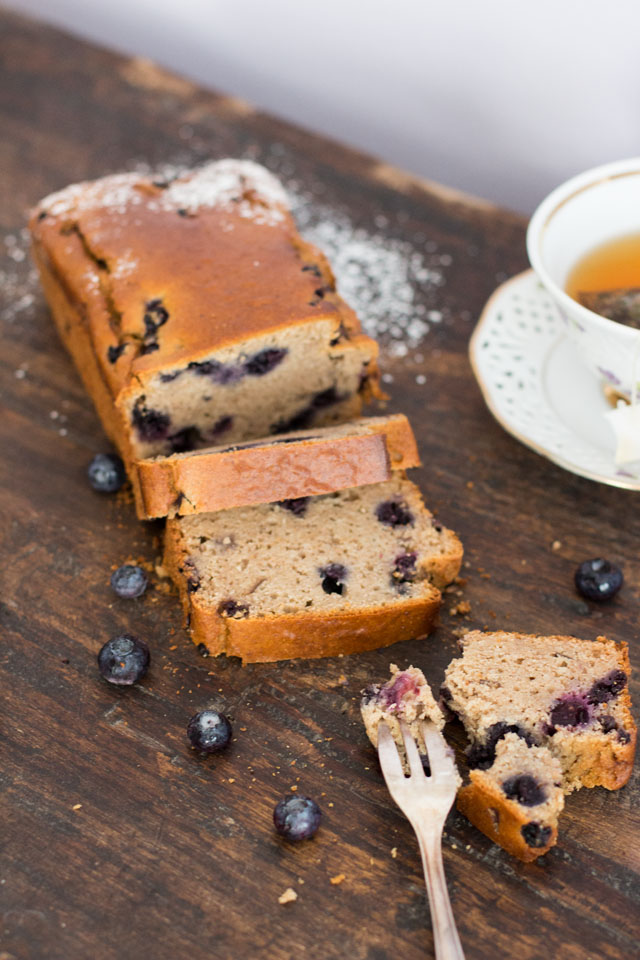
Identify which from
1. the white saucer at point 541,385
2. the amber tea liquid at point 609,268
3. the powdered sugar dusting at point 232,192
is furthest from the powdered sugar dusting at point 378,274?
the amber tea liquid at point 609,268

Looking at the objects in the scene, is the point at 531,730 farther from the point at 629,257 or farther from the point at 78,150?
the point at 78,150

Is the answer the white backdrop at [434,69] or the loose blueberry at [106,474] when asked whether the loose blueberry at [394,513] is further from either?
the white backdrop at [434,69]

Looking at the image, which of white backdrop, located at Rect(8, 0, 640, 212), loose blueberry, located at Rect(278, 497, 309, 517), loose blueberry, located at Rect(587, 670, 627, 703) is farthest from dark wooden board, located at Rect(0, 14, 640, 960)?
white backdrop, located at Rect(8, 0, 640, 212)

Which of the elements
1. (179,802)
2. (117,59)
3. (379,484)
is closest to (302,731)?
(179,802)

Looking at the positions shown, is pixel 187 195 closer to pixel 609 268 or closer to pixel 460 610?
pixel 609 268

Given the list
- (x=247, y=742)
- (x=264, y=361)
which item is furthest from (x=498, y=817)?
(x=264, y=361)

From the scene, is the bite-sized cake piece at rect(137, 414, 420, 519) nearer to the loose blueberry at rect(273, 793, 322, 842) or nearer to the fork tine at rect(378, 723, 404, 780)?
Result: the fork tine at rect(378, 723, 404, 780)
